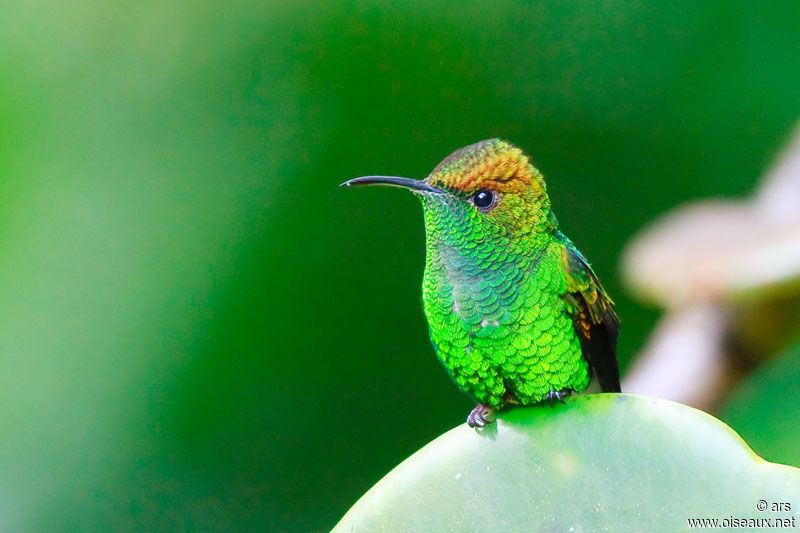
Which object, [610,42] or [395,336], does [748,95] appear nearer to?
[610,42]

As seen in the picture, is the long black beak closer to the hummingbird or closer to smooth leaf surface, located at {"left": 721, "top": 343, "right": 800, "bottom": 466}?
the hummingbird

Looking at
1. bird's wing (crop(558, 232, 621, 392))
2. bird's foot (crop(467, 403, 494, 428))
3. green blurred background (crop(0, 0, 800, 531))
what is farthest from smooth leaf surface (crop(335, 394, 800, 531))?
green blurred background (crop(0, 0, 800, 531))

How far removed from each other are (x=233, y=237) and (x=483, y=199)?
1.78 m

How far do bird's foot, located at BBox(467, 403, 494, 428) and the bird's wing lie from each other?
197 millimetres

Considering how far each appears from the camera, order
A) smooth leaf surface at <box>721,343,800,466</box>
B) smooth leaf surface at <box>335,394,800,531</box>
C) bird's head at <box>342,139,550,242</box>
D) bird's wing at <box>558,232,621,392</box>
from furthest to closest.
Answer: smooth leaf surface at <box>721,343,800,466</box>, bird's wing at <box>558,232,621,392</box>, bird's head at <box>342,139,550,242</box>, smooth leaf surface at <box>335,394,800,531</box>

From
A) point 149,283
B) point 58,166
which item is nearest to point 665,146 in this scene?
point 149,283

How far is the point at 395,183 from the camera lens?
1.16 metres

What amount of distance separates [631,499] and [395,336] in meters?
2.02

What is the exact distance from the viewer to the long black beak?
3.69ft

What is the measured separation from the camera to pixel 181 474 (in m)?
2.86

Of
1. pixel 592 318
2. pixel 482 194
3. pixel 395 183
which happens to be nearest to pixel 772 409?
pixel 592 318

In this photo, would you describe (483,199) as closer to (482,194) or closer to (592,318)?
(482,194)

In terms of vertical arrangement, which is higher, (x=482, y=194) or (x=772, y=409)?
(x=482, y=194)

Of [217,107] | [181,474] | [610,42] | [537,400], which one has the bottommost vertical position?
[181,474]
